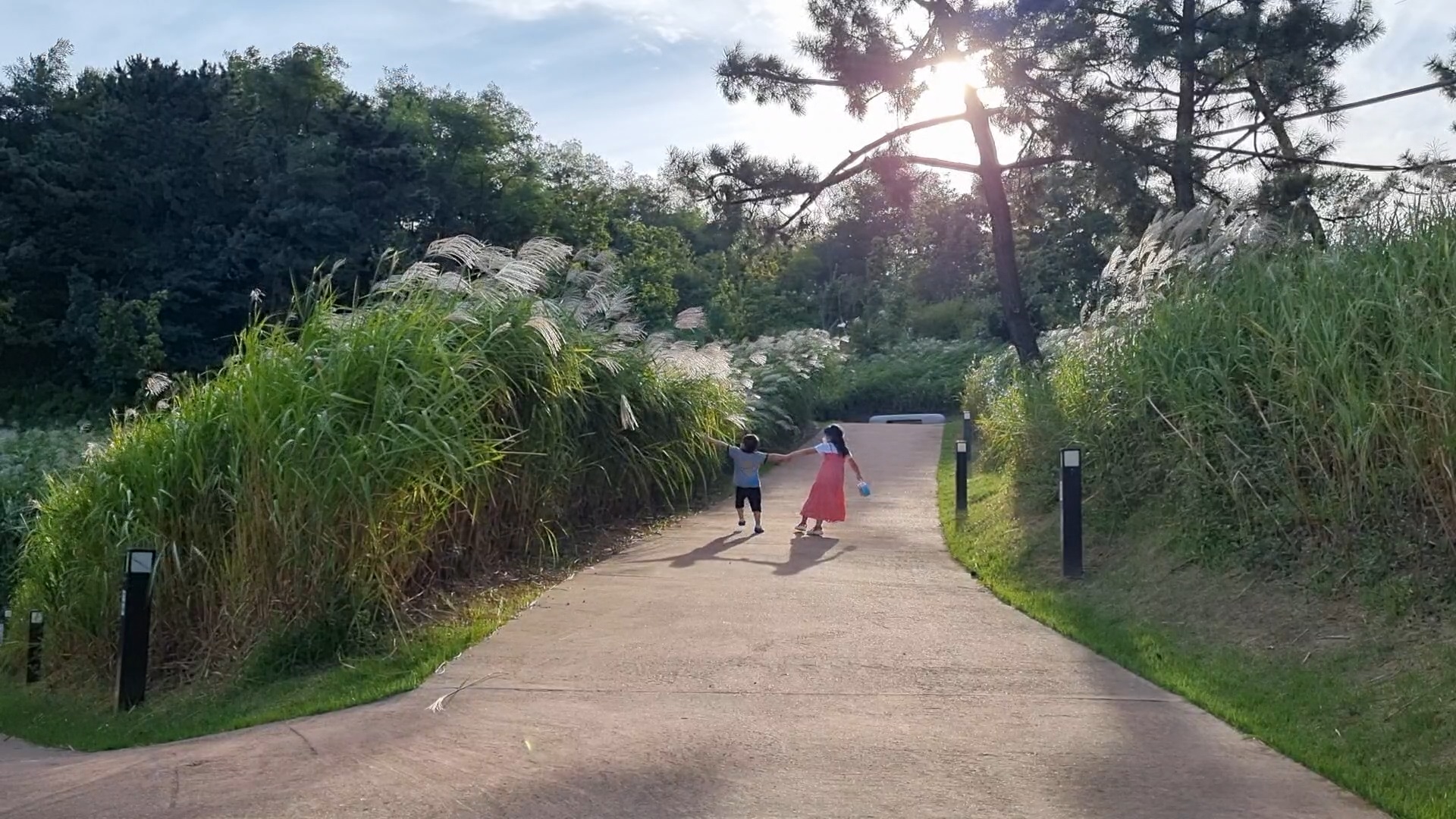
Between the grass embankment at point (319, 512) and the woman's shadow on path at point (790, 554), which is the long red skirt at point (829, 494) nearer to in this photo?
the woman's shadow on path at point (790, 554)

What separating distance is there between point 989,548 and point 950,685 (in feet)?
16.1

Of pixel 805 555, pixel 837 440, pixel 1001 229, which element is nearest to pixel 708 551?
pixel 805 555

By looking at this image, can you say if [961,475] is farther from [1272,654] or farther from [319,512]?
[319,512]

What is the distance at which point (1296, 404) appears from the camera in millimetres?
8047

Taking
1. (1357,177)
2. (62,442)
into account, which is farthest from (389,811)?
(62,442)

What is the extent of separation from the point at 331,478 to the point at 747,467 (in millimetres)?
6201

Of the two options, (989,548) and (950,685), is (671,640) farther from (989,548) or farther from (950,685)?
(989,548)

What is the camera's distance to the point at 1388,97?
16016 millimetres

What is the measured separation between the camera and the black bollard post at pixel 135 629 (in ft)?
25.3

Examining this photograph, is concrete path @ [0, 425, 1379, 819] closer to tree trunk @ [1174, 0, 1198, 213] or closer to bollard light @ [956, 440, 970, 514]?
bollard light @ [956, 440, 970, 514]

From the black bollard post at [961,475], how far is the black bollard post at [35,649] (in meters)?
9.28

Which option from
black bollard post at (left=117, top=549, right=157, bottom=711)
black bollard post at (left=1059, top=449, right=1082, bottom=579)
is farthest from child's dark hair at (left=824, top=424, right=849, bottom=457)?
black bollard post at (left=117, top=549, right=157, bottom=711)

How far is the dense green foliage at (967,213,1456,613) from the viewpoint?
7.11m

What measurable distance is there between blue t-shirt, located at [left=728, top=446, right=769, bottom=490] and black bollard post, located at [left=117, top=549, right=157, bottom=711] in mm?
6790
